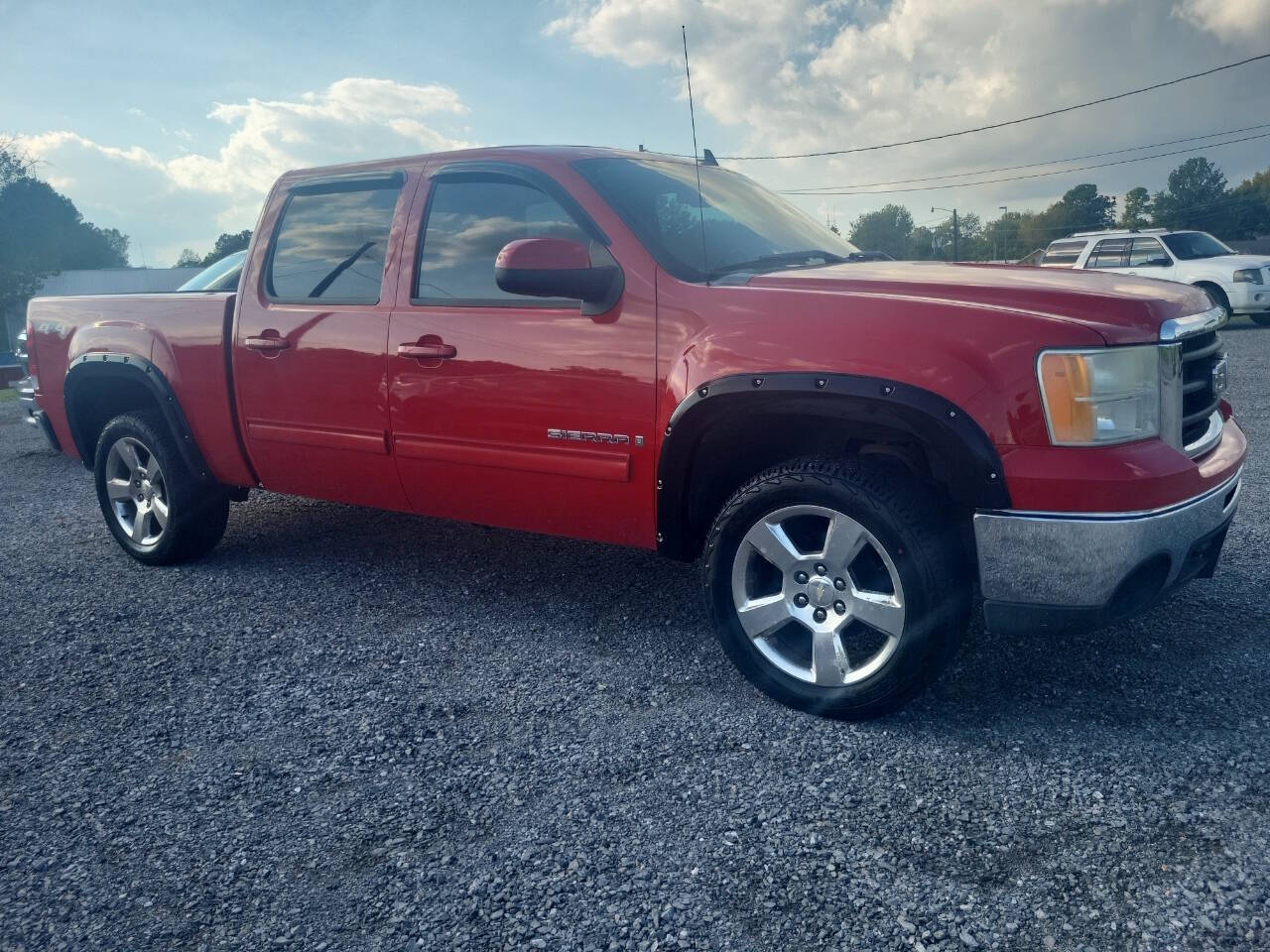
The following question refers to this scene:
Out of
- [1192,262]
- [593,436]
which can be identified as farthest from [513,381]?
[1192,262]

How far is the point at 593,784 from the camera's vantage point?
2836mm

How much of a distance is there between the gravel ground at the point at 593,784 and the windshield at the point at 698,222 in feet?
4.88

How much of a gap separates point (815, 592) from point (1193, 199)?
99.1 metres

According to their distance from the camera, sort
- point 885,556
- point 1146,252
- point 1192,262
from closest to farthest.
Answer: point 885,556 → point 1146,252 → point 1192,262

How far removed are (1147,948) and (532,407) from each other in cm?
246

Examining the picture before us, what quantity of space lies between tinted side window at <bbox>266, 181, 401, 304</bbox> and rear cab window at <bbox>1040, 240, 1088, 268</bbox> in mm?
15982

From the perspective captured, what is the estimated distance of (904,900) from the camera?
227cm

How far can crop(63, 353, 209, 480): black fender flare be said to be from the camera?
4.75m

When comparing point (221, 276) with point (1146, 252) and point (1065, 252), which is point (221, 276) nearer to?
point (1146, 252)

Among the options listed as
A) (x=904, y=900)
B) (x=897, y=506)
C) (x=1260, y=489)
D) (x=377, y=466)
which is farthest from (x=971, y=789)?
(x=1260, y=489)

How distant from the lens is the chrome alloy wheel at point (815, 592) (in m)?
3.04

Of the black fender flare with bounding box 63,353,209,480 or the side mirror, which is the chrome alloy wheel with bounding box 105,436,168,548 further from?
the side mirror

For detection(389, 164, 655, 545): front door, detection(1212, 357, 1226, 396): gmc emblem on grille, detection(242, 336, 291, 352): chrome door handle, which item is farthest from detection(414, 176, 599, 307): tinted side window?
detection(1212, 357, 1226, 396): gmc emblem on grille

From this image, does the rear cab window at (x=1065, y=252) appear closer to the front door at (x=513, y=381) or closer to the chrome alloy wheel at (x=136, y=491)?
the front door at (x=513, y=381)
